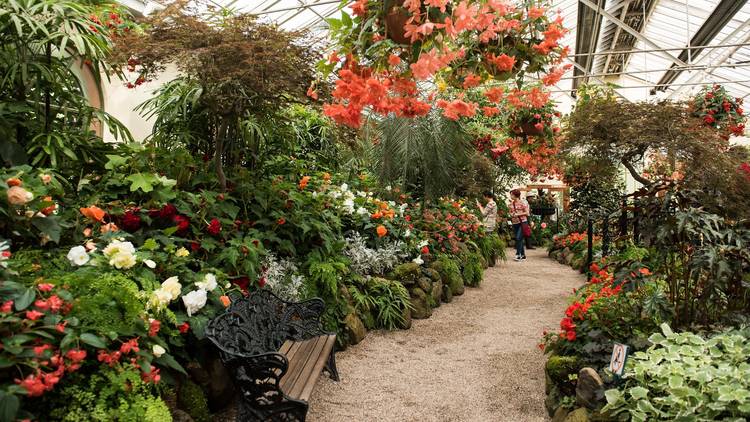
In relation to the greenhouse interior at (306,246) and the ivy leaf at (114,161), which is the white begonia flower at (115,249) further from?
the ivy leaf at (114,161)

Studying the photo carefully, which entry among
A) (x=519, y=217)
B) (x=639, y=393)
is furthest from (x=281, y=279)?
(x=519, y=217)

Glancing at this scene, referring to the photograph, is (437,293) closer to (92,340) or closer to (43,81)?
(43,81)

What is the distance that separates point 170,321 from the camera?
216 cm

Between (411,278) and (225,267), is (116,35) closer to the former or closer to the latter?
(225,267)

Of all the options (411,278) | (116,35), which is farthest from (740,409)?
(116,35)

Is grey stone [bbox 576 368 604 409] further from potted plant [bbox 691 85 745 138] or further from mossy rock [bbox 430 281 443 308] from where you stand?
potted plant [bbox 691 85 745 138]

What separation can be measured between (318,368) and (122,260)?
114cm

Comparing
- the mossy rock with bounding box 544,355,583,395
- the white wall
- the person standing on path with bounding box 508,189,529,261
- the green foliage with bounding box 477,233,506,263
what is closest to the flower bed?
the mossy rock with bounding box 544,355,583,395

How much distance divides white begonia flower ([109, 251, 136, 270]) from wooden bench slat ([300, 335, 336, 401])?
3.26 ft

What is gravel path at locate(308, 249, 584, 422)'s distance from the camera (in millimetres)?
2793

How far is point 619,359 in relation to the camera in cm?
A: 212

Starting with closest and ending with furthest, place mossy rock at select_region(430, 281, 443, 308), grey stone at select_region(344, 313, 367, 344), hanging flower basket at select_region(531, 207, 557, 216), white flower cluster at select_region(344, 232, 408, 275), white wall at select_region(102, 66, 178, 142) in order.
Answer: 1. grey stone at select_region(344, 313, 367, 344)
2. white flower cluster at select_region(344, 232, 408, 275)
3. mossy rock at select_region(430, 281, 443, 308)
4. white wall at select_region(102, 66, 178, 142)
5. hanging flower basket at select_region(531, 207, 557, 216)

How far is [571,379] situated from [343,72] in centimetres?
199

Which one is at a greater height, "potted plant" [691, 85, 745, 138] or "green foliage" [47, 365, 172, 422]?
"potted plant" [691, 85, 745, 138]
